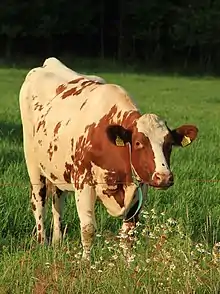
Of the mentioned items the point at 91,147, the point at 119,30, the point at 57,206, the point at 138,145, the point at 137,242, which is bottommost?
the point at 119,30

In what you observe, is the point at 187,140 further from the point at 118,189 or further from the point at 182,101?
the point at 182,101

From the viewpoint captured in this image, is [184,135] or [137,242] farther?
[184,135]

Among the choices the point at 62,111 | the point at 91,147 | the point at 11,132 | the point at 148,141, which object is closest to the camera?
the point at 148,141

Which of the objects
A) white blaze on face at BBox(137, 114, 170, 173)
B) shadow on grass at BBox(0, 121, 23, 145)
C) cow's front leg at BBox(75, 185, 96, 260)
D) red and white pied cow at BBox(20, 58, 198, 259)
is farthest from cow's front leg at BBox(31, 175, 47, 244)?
shadow on grass at BBox(0, 121, 23, 145)

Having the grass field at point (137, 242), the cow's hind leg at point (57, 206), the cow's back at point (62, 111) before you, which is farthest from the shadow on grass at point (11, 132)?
the cow's hind leg at point (57, 206)

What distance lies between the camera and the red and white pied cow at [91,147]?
5402 mm

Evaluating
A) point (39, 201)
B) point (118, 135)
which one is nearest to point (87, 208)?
point (118, 135)

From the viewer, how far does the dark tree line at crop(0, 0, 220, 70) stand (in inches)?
1843

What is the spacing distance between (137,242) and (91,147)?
1097 millimetres

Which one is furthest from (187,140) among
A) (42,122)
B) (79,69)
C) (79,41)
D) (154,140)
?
(79,41)

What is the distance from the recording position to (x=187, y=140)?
560 cm

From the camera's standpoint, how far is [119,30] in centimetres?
4891

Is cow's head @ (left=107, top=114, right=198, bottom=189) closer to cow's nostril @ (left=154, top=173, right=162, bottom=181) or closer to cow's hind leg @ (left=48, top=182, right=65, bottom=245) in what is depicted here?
cow's nostril @ (left=154, top=173, right=162, bottom=181)

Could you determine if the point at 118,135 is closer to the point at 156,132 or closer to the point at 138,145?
the point at 138,145
